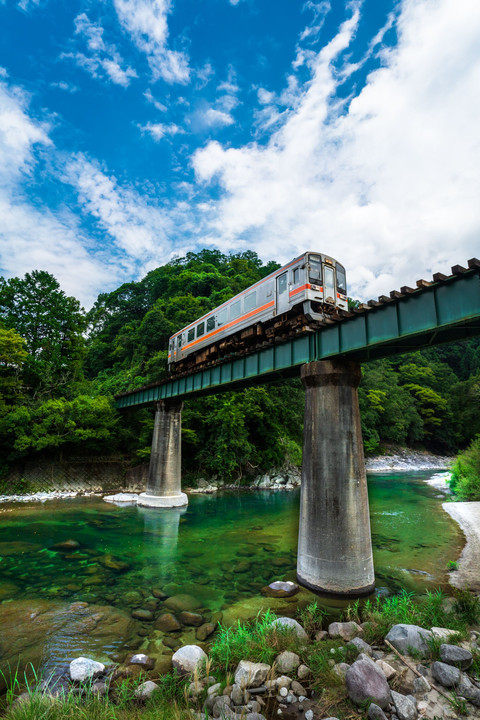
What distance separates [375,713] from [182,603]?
6293 mm

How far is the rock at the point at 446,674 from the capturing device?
15.9 ft

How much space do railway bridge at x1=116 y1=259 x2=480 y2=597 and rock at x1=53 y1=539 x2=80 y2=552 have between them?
30.8 feet

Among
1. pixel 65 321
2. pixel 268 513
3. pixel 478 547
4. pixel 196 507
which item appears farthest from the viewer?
pixel 65 321

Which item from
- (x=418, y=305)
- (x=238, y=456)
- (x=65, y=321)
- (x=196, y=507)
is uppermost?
(x=65, y=321)

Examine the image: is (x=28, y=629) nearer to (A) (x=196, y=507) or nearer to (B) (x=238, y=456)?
(A) (x=196, y=507)

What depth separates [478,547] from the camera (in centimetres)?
1394

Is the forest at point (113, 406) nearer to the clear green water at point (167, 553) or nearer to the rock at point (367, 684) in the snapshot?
the clear green water at point (167, 553)

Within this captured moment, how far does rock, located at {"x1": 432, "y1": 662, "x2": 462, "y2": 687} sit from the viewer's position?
4.83m

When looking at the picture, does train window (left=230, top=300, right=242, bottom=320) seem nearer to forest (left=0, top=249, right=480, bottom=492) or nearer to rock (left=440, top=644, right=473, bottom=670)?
forest (left=0, top=249, right=480, bottom=492)

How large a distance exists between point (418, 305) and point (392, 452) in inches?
2175

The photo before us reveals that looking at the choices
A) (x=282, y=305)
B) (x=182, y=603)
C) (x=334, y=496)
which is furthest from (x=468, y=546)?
(x=282, y=305)

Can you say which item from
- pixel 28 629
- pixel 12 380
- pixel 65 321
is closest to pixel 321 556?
pixel 28 629

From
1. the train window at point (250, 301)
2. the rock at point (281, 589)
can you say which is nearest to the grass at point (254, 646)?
the rock at point (281, 589)

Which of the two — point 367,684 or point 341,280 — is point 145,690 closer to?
point 367,684
